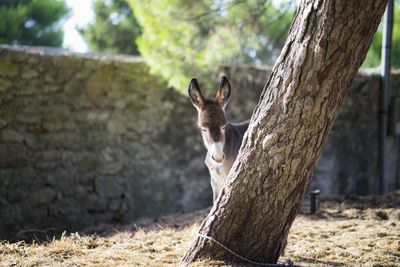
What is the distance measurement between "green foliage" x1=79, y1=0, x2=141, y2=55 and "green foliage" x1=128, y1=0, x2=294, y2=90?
13.6 meters

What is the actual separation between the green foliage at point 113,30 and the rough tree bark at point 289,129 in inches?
673

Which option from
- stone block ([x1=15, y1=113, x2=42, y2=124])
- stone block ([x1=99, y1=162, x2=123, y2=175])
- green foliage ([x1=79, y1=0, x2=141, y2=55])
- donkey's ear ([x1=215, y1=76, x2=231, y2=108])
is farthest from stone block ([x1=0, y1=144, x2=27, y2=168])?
green foliage ([x1=79, y1=0, x2=141, y2=55])

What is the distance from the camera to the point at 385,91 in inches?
267

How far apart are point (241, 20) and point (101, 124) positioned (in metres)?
2.74

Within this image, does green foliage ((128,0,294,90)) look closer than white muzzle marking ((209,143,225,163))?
No

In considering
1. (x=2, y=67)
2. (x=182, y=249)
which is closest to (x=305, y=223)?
(x=182, y=249)

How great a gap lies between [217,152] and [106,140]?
9.55ft

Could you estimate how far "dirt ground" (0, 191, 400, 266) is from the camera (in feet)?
9.62

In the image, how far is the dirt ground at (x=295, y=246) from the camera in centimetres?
293

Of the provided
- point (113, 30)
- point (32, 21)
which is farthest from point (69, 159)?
point (32, 21)

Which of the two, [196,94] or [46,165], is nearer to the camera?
[196,94]

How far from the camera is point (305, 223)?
4391mm

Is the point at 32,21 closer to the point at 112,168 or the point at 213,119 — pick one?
the point at 112,168

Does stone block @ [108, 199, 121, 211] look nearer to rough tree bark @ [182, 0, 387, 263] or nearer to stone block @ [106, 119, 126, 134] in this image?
stone block @ [106, 119, 126, 134]
